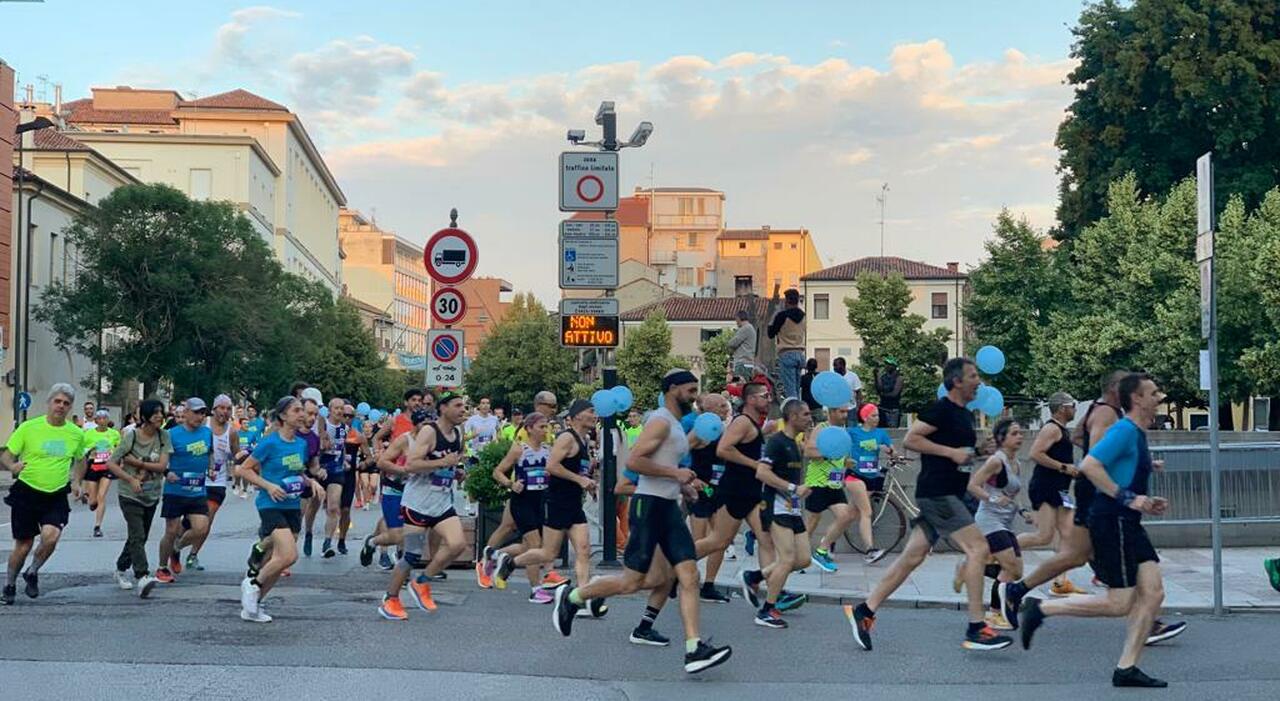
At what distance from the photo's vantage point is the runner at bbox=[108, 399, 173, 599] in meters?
13.2

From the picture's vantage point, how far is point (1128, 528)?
29.1 ft

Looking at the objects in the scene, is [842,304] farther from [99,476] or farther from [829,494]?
[829,494]

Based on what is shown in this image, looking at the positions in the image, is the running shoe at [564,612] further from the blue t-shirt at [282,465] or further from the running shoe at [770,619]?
the blue t-shirt at [282,465]

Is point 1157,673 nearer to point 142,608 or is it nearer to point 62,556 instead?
point 142,608

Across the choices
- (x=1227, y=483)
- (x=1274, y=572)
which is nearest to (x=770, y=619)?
(x=1274, y=572)

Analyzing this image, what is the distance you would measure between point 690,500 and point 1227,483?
6.81 meters

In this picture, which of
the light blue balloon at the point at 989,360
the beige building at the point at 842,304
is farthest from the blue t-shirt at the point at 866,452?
the beige building at the point at 842,304

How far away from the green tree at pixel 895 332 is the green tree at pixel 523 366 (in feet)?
67.6

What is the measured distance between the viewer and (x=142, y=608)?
12117 mm

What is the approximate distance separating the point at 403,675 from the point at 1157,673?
450cm

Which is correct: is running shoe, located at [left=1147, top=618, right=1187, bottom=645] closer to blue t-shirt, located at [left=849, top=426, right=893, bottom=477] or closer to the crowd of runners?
the crowd of runners

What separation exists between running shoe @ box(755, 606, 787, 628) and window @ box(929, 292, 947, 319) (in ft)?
273

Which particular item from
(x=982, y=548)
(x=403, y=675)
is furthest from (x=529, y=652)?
(x=982, y=548)

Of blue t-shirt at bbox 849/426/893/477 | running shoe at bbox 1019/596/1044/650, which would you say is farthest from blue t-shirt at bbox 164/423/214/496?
running shoe at bbox 1019/596/1044/650
